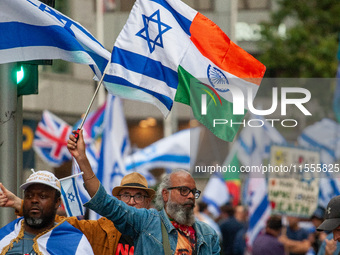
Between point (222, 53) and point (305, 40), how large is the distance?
20.1m

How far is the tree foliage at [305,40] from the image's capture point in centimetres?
2577

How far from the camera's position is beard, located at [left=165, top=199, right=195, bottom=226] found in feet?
18.3

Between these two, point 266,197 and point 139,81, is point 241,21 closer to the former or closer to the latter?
point 266,197

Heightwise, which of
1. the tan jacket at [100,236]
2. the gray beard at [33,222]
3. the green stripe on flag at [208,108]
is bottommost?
the tan jacket at [100,236]

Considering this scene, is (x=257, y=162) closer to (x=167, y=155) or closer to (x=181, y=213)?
(x=167, y=155)

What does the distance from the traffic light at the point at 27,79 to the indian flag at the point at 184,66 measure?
66 cm

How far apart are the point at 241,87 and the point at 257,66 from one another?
0.25 metres

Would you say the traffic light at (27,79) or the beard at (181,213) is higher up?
the traffic light at (27,79)

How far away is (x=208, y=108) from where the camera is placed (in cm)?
682

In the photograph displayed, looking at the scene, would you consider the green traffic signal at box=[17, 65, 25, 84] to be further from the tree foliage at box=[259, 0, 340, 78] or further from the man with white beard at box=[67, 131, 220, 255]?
the tree foliage at box=[259, 0, 340, 78]

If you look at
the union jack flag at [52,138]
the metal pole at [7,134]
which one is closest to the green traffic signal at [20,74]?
the metal pole at [7,134]

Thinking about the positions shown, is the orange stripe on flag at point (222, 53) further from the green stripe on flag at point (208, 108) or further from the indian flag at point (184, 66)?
the green stripe on flag at point (208, 108)

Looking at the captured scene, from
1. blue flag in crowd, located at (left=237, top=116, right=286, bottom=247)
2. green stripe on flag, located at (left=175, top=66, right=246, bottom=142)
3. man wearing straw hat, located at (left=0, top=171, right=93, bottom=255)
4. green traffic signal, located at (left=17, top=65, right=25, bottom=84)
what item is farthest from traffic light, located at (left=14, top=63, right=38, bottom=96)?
blue flag in crowd, located at (left=237, top=116, right=286, bottom=247)

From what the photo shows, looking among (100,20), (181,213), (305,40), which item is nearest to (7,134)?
(181,213)
